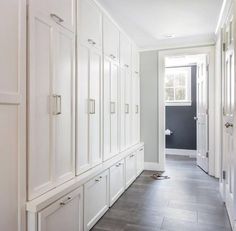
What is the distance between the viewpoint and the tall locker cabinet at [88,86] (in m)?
2.16

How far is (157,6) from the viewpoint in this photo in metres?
2.76

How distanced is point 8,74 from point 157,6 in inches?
81.9

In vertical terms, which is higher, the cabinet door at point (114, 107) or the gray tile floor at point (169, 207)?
the cabinet door at point (114, 107)

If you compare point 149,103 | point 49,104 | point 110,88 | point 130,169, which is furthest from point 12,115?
point 149,103

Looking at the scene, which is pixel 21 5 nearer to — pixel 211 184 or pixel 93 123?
pixel 93 123

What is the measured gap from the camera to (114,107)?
10.1ft

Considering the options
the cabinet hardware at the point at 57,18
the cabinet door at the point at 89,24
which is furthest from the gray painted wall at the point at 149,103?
the cabinet hardware at the point at 57,18

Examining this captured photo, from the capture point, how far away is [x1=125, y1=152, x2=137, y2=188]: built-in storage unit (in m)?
3.38

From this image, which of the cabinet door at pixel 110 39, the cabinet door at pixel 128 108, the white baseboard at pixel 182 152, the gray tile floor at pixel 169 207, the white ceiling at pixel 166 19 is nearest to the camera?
the gray tile floor at pixel 169 207

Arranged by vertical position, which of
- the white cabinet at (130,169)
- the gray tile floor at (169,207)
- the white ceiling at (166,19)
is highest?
the white ceiling at (166,19)

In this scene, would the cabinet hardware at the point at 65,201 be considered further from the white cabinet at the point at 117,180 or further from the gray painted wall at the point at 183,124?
the gray painted wall at the point at 183,124

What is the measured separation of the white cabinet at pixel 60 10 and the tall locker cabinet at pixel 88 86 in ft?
0.39

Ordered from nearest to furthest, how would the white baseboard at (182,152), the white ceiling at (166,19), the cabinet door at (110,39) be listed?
the white ceiling at (166,19), the cabinet door at (110,39), the white baseboard at (182,152)

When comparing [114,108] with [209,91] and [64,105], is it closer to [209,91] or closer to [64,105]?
[64,105]
